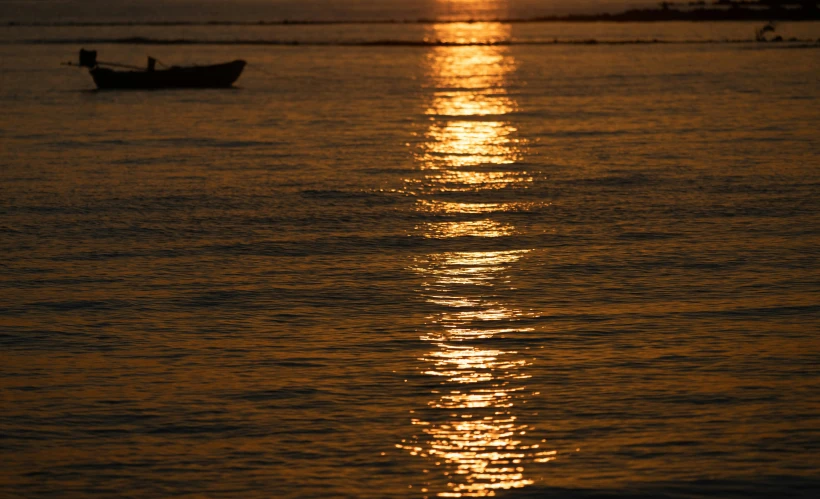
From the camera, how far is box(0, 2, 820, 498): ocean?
38.5 ft

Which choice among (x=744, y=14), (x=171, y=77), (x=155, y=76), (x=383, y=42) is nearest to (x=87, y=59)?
(x=155, y=76)

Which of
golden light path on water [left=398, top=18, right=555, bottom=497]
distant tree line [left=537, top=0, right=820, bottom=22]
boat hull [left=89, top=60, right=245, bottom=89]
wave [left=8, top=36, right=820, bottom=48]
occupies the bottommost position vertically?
golden light path on water [left=398, top=18, right=555, bottom=497]

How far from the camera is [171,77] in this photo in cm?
6619

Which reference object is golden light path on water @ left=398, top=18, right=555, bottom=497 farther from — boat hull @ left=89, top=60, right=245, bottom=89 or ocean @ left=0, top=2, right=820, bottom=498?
boat hull @ left=89, top=60, right=245, bottom=89

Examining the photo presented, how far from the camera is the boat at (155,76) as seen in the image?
6556cm

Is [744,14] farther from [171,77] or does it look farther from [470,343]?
[470,343]

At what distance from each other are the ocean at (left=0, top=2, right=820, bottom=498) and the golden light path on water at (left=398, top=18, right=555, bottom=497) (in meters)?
0.06

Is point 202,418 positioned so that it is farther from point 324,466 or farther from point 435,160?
point 435,160

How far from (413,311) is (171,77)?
51477mm

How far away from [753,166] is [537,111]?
1960 centimetres

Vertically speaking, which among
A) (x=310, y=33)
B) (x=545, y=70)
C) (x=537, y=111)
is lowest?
(x=537, y=111)

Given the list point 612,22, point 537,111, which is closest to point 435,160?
point 537,111

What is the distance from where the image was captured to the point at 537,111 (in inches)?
2010

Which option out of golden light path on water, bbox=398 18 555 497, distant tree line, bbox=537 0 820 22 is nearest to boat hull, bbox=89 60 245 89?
golden light path on water, bbox=398 18 555 497
